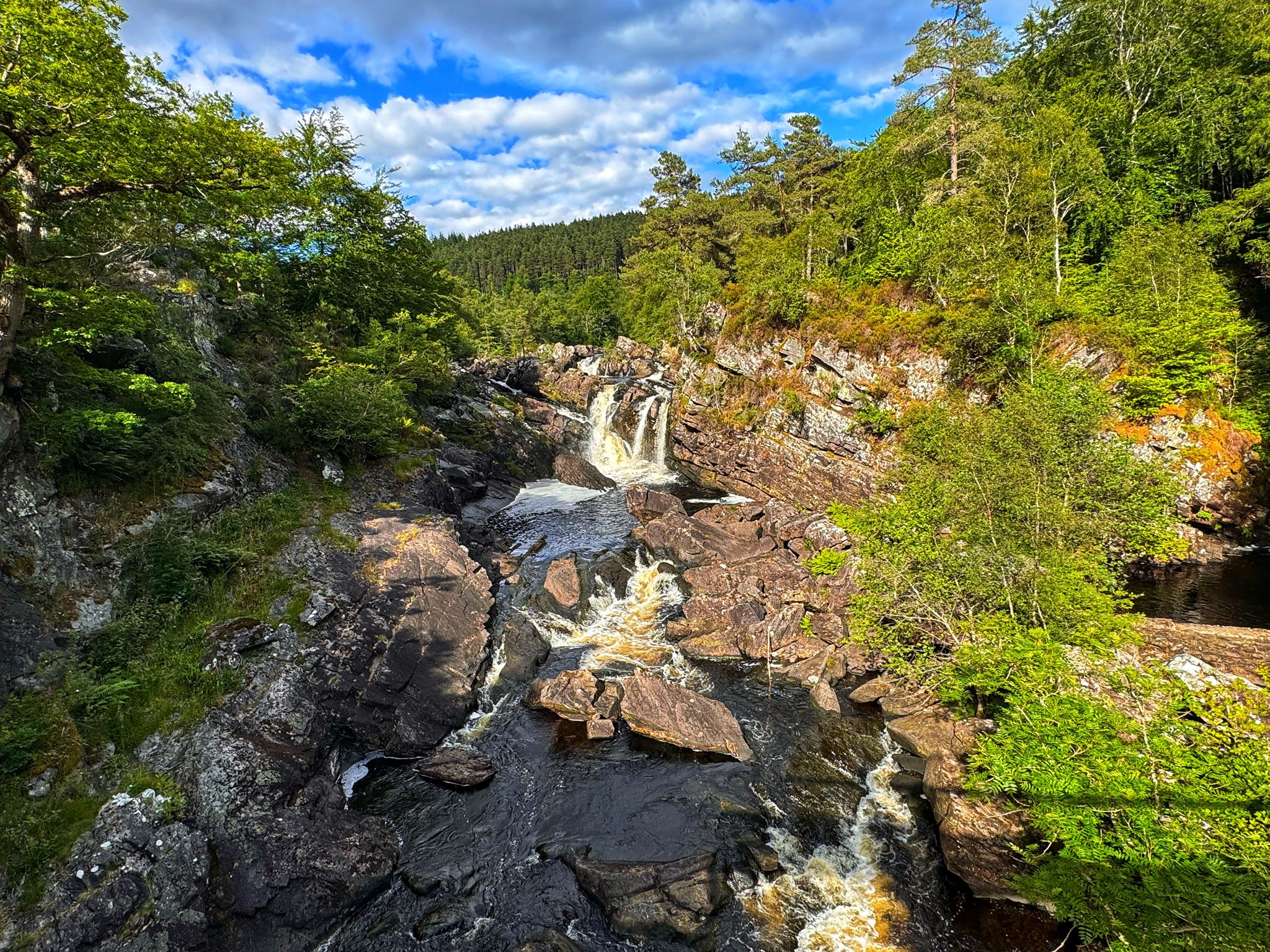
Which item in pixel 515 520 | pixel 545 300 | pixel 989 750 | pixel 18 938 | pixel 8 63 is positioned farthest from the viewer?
pixel 545 300

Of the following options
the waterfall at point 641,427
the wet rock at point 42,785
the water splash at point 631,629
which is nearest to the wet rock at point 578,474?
the waterfall at point 641,427

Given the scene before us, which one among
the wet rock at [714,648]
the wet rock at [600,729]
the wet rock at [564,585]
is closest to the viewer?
the wet rock at [600,729]

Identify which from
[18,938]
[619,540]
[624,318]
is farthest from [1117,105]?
[624,318]

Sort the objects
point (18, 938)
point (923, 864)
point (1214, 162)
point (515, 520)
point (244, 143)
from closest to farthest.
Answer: point (18, 938)
point (923, 864)
point (244, 143)
point (1214, 162)
point (515, 520)

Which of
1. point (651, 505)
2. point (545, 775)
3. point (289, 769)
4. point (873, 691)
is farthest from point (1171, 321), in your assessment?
point (289, 769)

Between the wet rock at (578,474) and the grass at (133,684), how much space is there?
23177 mm

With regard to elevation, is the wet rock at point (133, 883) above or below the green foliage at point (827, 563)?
below

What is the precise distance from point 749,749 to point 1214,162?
39.8 metres

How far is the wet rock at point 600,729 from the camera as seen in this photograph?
15.1 meters

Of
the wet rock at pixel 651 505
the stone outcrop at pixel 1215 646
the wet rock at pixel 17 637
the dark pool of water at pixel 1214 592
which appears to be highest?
the wet rock at pixel 17 637

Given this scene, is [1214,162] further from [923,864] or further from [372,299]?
[372,299]

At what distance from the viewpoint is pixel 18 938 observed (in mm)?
7297

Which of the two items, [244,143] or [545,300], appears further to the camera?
[545,300]

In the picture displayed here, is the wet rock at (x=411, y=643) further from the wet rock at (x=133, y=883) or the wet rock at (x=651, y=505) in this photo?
the wet rock at (x=651, y=505)
